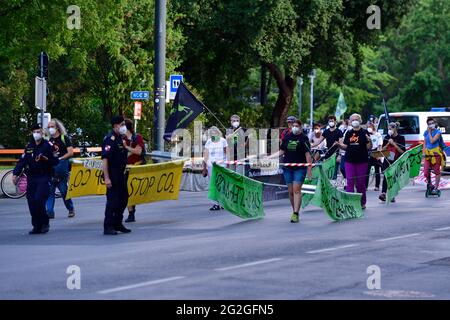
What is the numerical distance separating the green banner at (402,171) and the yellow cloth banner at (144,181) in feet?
17.5

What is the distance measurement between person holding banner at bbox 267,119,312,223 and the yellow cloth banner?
6.31 ft

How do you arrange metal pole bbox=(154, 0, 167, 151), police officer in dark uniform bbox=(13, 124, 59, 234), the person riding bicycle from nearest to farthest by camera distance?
1. police officer in dark uniform bbox=(13, 124, 59, 234)
2. the person riding bicycle
3. metal pole bbox=(154, 0, 167, 151)

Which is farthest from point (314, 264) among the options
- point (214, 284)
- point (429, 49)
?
point (429, 49)

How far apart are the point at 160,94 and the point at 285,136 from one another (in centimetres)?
806

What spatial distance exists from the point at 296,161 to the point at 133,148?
2.75 m

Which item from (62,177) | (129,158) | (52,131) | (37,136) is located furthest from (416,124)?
(37,136)

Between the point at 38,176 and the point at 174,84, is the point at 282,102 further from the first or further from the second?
the point at 38,176

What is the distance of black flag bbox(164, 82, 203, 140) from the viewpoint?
25250 mm

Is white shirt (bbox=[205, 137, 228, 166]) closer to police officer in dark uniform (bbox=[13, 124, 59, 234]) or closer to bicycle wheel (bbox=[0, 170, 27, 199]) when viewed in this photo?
police officer in dark uniform (bbox=[13, 124, 59, 234])

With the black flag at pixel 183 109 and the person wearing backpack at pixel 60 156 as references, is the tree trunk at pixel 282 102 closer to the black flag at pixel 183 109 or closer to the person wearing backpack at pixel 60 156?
the black flag at pixel 183 109

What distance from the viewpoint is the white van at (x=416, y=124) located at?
37.9m

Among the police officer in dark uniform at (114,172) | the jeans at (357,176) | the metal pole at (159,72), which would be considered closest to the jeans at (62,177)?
the police officer in dark uniform at (114,172)

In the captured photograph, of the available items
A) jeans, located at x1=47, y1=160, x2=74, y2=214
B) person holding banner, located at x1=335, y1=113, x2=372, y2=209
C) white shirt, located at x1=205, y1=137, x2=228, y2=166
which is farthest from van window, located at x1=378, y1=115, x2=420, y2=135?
jeans, located at x1=47, y1=160, x2=74, y2=214
